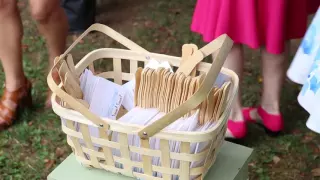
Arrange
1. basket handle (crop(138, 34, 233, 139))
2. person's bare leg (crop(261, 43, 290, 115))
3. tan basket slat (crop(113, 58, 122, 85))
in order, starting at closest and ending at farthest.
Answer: basket handle (crop(138, 34, 233, 139)), tan basket slat (crop(113, 58, 122, 85)), person's bare leg (crop(261, 43, 290, 115))

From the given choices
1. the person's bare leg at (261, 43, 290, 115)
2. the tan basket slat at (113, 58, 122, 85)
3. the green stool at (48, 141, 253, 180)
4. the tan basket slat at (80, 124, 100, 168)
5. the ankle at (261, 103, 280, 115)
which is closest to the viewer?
the tan basket slat at (80, 124, 100, 168)

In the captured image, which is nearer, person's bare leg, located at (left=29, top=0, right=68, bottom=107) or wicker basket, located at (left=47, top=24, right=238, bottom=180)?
wicker basket, located at (left=47, top=24, right=238, bottom=180)

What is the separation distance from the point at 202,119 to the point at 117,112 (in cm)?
20

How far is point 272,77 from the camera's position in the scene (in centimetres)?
170

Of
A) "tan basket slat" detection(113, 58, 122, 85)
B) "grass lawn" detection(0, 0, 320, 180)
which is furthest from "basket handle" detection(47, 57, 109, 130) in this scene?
"grass lawn" detection(0, 0, 320, 180)

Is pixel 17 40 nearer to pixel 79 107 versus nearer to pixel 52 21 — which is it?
pixel 52 21

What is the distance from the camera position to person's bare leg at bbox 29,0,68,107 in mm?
1729

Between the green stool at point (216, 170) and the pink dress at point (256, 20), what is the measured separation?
0.49 m

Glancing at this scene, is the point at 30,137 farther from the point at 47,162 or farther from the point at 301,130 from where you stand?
the point at 301,130

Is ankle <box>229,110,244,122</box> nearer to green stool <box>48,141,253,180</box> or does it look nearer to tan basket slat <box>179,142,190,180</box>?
green stool <box>48,141,253,180</box>

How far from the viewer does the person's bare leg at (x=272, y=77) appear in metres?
1.67

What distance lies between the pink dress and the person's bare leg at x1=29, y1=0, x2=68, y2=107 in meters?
0.52

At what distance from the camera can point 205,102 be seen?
1.04 metres

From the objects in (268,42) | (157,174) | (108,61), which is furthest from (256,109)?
(157,174)
